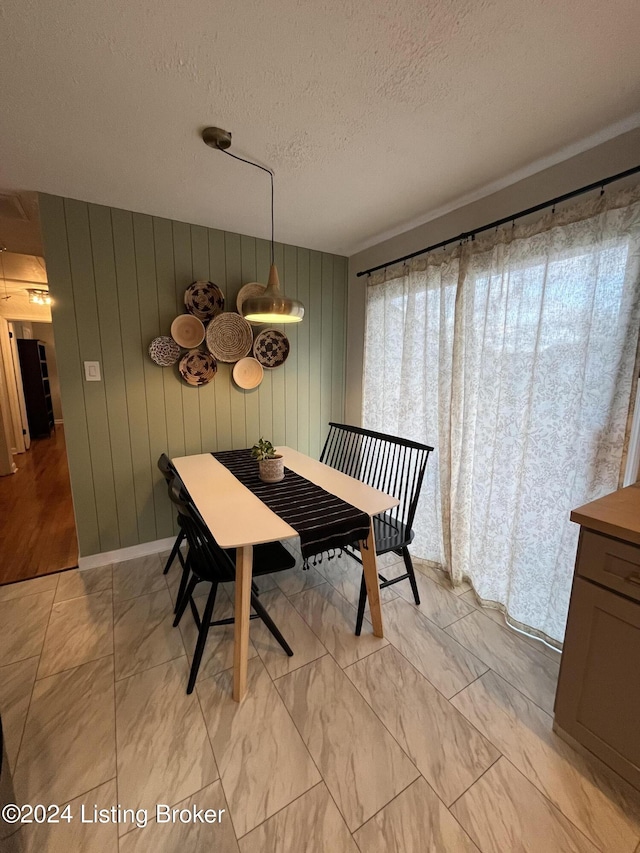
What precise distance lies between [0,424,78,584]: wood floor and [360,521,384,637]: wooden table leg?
208cm

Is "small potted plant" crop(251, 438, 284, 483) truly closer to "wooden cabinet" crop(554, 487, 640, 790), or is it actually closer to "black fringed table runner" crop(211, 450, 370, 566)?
"black fringed table runner" crop(211, 450, 370, 566)

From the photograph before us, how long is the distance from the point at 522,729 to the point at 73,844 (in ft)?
5.08

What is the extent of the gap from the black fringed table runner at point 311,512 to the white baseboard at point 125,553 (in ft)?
3.57

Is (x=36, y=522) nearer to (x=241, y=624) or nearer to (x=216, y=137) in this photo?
(x=241, y=624)

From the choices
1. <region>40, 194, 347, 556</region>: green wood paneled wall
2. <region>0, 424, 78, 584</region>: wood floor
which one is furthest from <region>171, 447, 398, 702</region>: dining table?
<region>0, 424, 78, 584</region>: wood floor

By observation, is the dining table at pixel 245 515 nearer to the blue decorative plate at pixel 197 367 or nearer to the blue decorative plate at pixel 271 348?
the blue decorative plate at pixel 197 367

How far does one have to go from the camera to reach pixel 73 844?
102 centimetres

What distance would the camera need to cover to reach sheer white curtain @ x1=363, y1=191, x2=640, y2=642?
1483 millimetres

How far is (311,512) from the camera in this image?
1590 mm

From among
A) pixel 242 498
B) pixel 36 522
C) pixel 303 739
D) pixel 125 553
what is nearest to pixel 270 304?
pixel 242 498

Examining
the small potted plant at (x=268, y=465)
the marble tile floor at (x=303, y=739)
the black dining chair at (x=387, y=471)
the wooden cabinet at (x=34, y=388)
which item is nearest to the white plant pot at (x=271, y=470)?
the small potted plant at (x=268, y=465)

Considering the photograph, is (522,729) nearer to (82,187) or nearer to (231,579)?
(231,579)

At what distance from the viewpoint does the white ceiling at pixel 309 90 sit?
3.33ft

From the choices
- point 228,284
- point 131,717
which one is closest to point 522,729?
point 131,717
